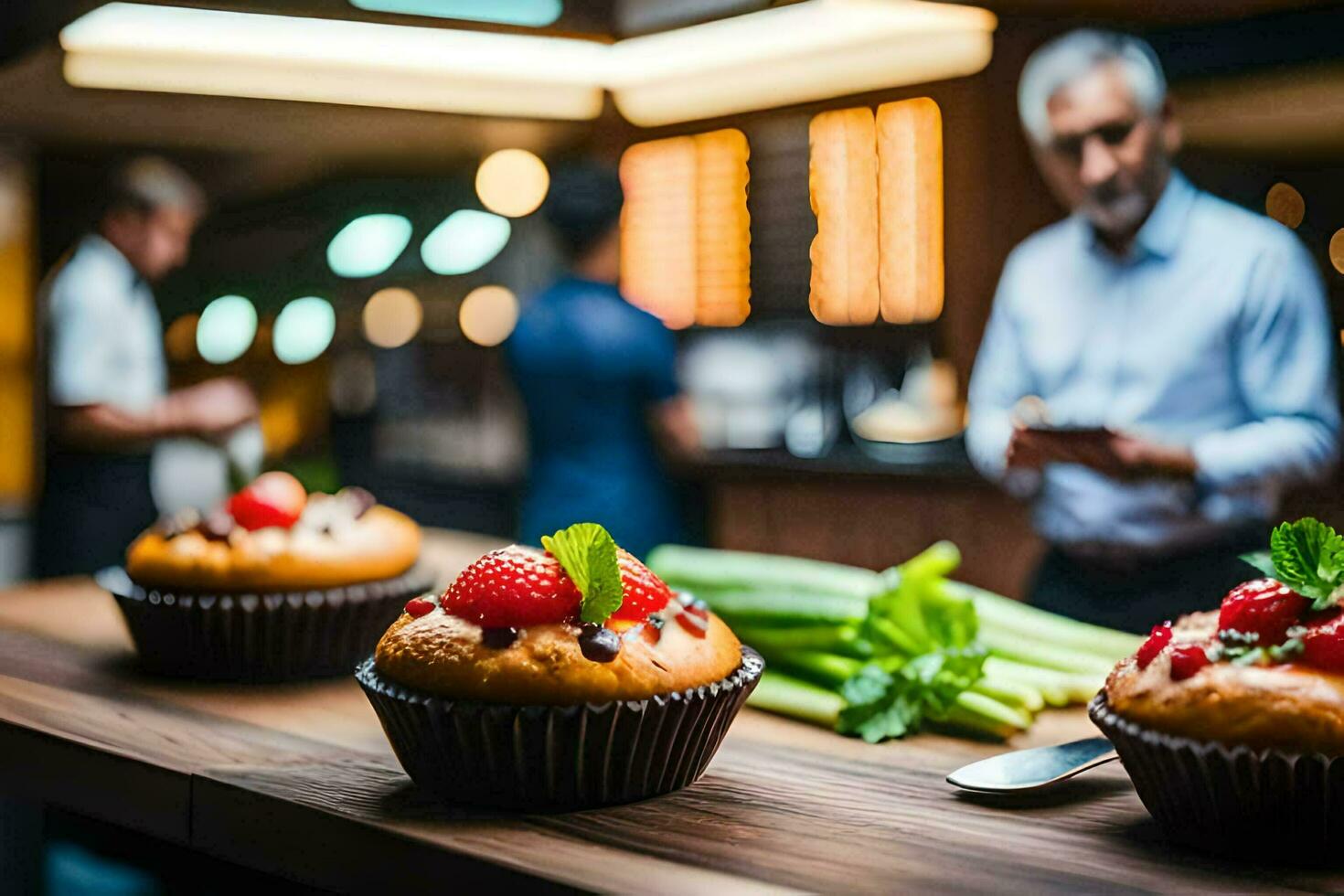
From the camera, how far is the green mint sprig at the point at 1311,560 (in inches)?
52.8

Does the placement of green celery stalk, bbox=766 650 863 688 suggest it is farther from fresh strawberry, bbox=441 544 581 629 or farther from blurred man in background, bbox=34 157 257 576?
blurred man in background, bbox=34 157 257 576

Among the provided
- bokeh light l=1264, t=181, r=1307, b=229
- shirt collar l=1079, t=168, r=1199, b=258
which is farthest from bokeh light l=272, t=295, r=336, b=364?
shirt collar l=1079, t=168, r=1199, b=258

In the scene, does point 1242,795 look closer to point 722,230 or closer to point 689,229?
point 722,230

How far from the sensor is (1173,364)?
3191 millimetres

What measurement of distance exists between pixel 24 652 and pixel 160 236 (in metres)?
2.01

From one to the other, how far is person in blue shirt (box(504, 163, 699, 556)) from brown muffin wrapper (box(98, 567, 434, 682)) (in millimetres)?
1357

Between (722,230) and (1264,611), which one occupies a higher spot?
(722,230)

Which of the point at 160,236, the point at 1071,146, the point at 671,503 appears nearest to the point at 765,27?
the point at 1071,146

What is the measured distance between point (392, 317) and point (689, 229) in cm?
179

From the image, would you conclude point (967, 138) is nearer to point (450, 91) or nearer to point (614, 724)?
point (450, 91)

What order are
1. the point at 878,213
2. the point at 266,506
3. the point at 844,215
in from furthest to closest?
the point at 844,215 < the point at 878,213 < the point at 266,506

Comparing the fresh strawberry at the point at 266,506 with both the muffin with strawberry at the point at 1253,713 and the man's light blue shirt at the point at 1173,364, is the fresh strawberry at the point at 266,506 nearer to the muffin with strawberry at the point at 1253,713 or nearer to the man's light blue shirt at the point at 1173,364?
the muffin with strawberry at the point at 1253,713

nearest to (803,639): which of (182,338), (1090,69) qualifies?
(1090,69)

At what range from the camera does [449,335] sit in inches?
284
